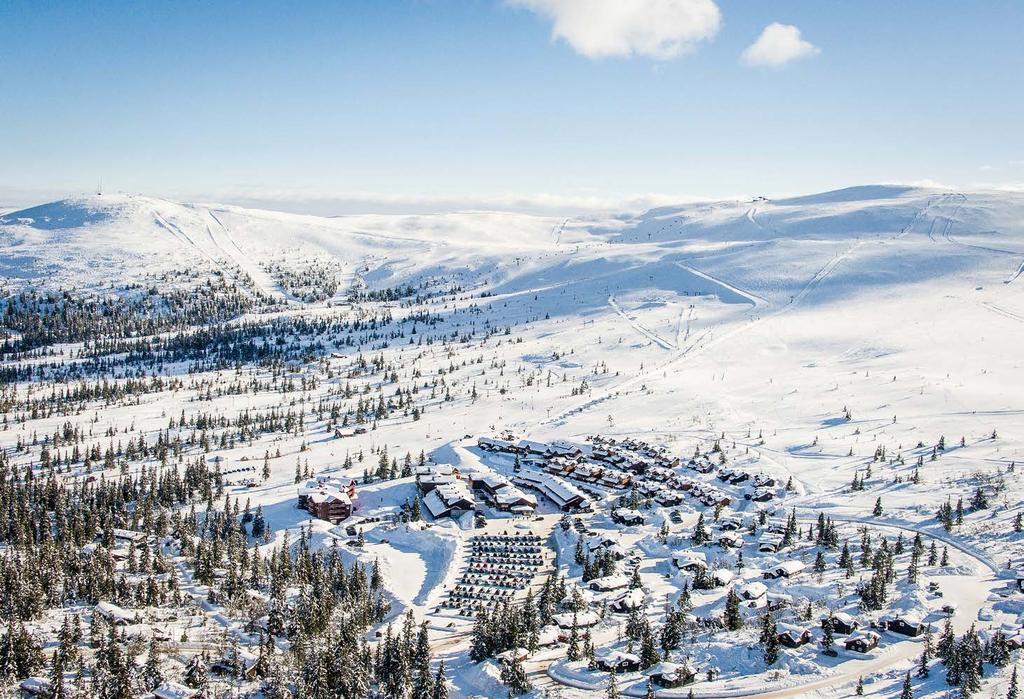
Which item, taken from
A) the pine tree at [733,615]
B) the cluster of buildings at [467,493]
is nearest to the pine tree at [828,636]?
the pine tree at [733,615]

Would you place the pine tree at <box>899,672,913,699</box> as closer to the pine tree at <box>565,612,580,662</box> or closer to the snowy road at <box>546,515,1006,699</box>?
the snowy road at <box>546,515,1006,699</box>

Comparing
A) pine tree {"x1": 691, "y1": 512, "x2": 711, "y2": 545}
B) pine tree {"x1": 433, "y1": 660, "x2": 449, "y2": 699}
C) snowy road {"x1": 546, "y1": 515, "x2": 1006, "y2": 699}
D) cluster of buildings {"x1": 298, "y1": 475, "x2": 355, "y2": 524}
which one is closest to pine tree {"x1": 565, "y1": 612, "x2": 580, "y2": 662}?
snowy road {"x1": 546, "y1": 515, "x2": 1006, "y2": 699}

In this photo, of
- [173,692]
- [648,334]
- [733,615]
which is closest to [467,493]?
[733,615]

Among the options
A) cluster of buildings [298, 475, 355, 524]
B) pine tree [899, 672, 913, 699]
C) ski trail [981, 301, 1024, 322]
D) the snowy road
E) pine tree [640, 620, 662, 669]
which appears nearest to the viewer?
pine tree [899, 672, 913, 699]

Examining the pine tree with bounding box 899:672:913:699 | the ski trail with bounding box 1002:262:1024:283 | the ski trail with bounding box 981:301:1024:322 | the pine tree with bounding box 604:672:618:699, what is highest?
the ski trail with bounding box 1002:262:1024:283

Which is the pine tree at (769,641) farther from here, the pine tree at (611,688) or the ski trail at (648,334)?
the ski trail at (648,334)

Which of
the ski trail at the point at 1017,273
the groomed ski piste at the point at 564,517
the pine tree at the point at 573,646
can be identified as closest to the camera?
the groomed ski piste at the point at 564,517

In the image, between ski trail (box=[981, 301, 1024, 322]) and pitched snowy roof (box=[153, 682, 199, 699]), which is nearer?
pitched snowy roof (box=[153, 682, 199, 699])

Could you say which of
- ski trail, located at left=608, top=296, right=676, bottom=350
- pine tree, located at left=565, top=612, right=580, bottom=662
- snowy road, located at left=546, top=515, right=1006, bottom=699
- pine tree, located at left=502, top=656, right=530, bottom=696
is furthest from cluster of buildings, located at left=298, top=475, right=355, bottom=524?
ski trail, located at left=608, top=296, right=676, bottom=350

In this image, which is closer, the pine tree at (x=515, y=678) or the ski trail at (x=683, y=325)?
→ the pine tree at (x=515, y=678)

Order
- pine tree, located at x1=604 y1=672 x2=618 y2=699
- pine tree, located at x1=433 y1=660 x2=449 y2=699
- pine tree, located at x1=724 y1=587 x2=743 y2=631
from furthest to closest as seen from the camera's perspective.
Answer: pine tree, located at x1=724 y1=587 x2=743 y2=631 < pine tree, located at x1=433 y1=660 x2=449 y2=699 < pine tree, located at x1=604 y1=672 x2=618 y2=699

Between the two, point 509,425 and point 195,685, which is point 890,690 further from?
point 509,425

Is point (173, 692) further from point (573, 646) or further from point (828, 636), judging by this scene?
point (828, 636)

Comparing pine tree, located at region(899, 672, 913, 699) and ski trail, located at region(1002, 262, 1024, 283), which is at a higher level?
ski trail, located at region(1002, 262, 1024, 283)
